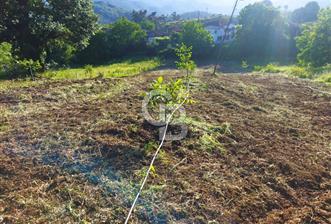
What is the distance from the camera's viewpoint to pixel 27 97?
21.0ft

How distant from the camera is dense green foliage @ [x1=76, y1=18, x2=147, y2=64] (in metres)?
32.1

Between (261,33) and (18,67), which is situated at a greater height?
(261,33)

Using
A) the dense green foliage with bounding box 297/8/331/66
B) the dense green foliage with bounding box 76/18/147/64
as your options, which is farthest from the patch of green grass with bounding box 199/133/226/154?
the dense green foliage with bounding box 76/18/147/64

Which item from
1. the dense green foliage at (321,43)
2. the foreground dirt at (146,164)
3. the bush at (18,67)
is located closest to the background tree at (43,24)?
the bush at (18,67)

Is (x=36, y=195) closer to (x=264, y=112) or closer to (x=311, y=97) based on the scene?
(x=264, y=112)

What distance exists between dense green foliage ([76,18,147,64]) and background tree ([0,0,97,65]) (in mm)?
16517

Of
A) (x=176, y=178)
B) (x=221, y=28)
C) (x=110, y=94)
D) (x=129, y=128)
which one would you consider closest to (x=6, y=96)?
(x=110, y=94)

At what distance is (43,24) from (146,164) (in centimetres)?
1007

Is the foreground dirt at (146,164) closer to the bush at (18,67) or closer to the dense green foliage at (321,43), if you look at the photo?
the bush at (18,67)

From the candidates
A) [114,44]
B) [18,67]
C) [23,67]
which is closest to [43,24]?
[23,67]

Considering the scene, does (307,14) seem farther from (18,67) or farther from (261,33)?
(18,67)

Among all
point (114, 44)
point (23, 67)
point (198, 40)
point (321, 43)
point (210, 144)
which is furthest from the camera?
point (114, 44)

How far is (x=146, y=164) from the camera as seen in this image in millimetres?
4023

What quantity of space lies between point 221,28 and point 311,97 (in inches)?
1845
